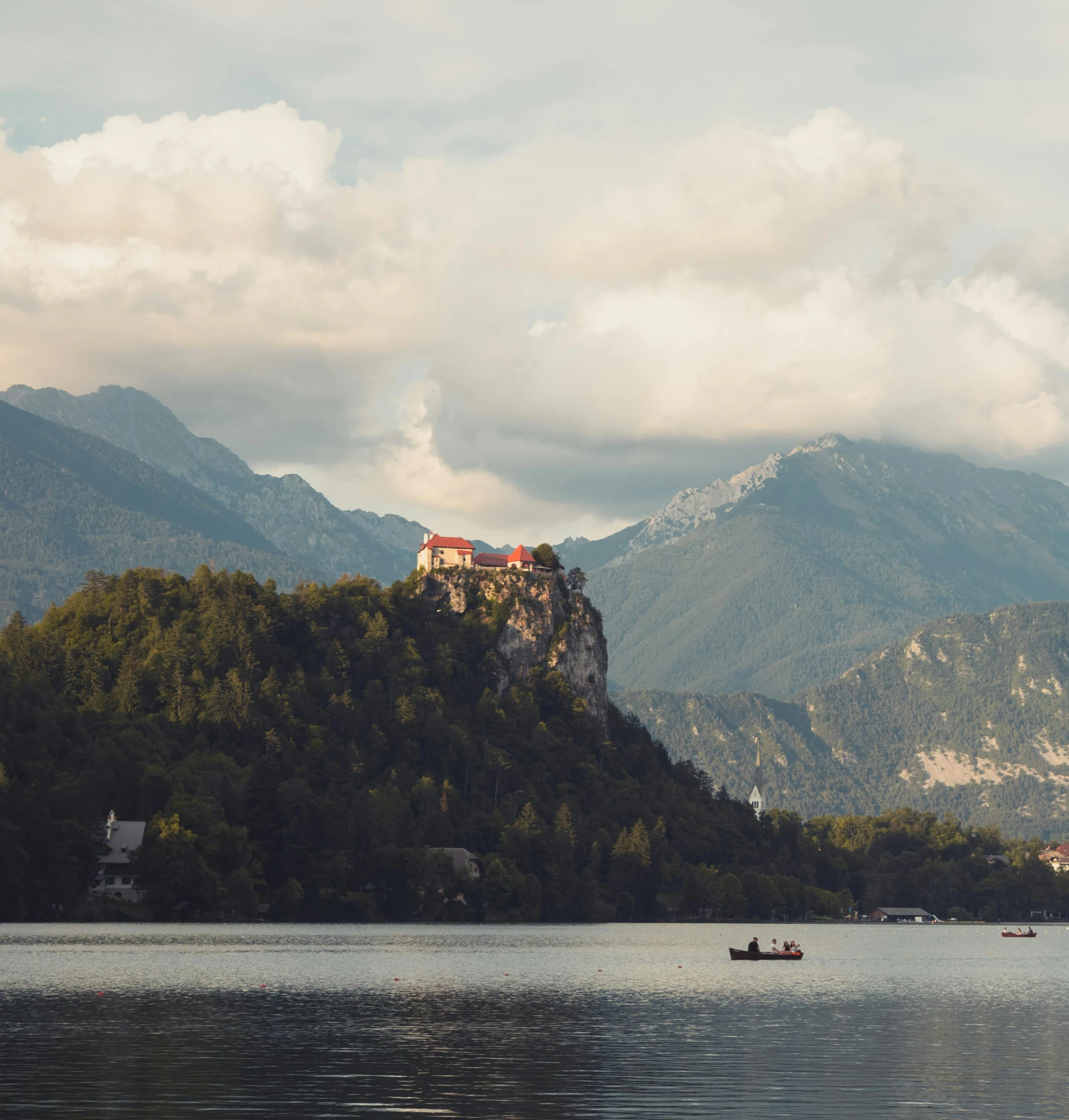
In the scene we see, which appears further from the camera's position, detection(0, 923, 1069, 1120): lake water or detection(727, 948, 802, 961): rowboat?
detection(727, 948, 802, 961): rowboat

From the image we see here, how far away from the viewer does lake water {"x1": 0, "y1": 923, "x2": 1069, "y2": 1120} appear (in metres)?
61.9

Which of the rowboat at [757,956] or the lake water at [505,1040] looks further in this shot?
the rowboat at [757,956]

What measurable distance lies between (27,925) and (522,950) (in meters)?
59.2

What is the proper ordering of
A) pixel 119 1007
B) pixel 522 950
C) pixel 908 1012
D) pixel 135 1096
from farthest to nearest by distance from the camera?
pixel 522 950 < pixel 908 1012 < pixel 119 1007 < pixel 135 1096

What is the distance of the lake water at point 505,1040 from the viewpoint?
61.9 m

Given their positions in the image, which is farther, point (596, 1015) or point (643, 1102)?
point (596, 1015)

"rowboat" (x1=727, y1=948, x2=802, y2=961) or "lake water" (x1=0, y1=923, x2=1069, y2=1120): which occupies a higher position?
"rowboat" (x1=727, y1=948, x2=802, y2=961)

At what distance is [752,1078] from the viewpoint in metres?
69.1

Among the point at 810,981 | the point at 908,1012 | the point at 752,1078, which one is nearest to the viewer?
the point at 752,1078

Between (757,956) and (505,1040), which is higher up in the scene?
(757,956)

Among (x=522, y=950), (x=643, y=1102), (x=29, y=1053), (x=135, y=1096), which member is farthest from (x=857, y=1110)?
(x=522, y=950)

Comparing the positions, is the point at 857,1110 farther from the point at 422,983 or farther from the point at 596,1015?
the point at 422,983

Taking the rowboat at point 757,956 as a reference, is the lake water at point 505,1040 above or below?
below

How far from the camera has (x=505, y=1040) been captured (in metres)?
83.8
